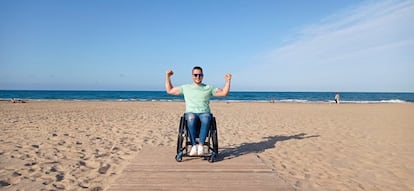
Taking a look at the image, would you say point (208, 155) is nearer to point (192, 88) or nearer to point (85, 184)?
point (192, 88)

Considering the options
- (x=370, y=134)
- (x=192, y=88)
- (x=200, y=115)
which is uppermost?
(x=192, y=88)

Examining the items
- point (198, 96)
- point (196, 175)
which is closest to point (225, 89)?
point (198, 96)

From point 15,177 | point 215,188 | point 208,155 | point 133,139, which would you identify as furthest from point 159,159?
point 133,139

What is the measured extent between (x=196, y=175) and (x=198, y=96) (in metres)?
1.32

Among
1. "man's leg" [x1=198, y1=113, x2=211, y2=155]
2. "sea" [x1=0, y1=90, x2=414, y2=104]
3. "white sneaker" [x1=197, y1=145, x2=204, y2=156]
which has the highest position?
"man's leg" [x1=198, y1=113, x2=211, y2=155]

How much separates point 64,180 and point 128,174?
0.95 metres

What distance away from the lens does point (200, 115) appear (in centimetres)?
451

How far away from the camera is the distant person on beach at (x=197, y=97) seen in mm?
4453

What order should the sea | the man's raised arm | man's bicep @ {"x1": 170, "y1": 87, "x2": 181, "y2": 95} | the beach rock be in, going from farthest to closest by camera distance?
the sea < man's bicep @ {"x1": 170, "y1": 87, "x2": 181, "y2": 95} < the man's raised arm < the beach rock

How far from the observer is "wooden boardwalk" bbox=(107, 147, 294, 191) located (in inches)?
131

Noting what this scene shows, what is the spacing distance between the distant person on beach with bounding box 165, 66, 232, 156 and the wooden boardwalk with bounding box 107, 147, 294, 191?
1.28 feet

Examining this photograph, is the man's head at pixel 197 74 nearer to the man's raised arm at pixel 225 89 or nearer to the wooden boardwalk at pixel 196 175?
the man's raised arm at pixel 225 89

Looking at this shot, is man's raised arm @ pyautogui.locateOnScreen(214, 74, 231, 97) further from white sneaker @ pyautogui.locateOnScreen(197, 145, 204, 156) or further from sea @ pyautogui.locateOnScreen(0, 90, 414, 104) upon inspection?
sea @ pyautogui.locateOnScreen(0, 90, 414, 104)

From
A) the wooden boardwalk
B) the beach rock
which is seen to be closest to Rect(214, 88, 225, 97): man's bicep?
the wooden boardwalk
